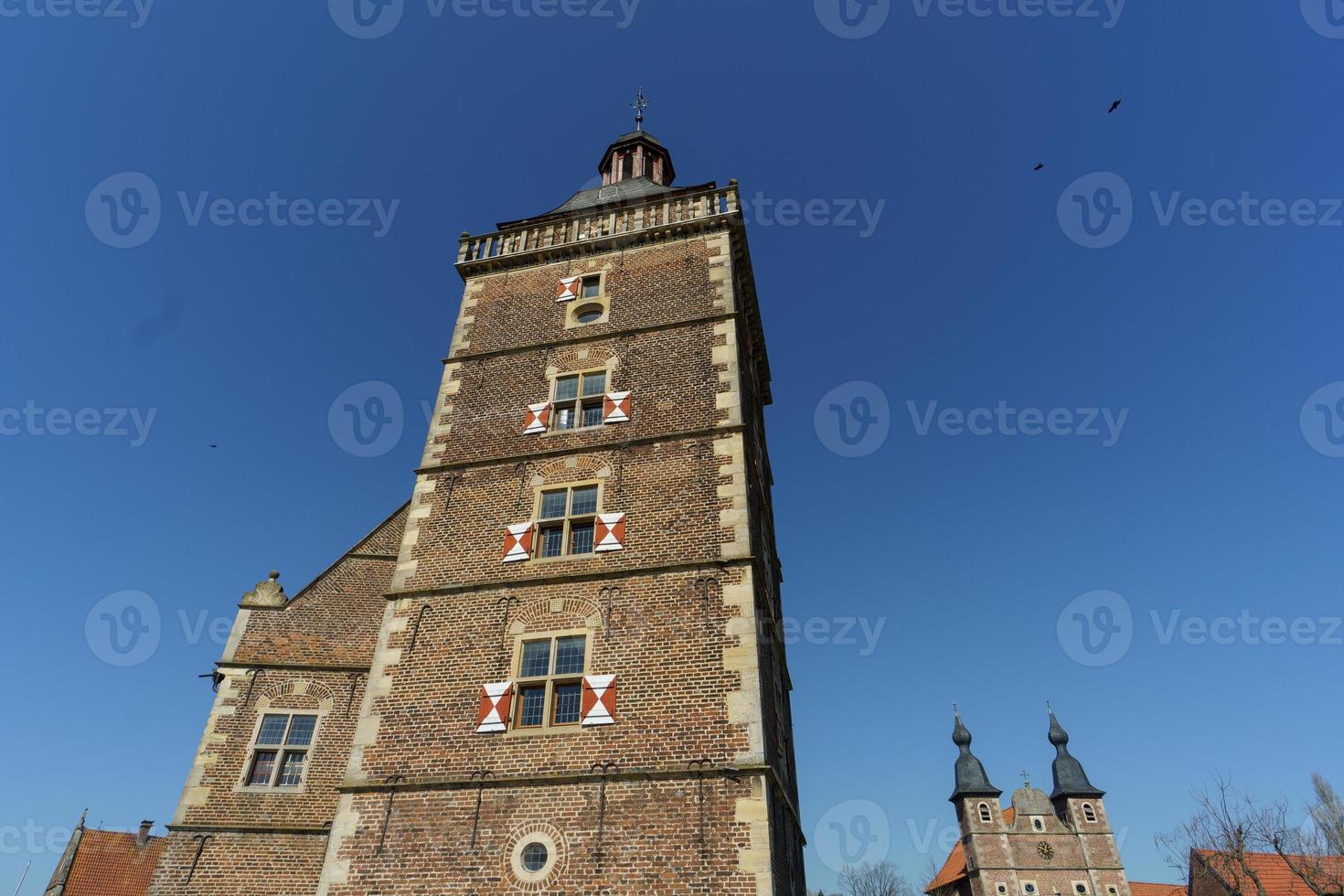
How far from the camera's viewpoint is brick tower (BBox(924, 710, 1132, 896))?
46.6 metres

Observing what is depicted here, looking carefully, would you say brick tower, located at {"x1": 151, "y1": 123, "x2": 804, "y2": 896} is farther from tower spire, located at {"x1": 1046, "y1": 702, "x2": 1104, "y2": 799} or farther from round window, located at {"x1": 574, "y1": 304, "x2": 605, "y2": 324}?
tower spire, located at {"x1": 1046, "y1": 702, "x2": 1104, "y2": 799}

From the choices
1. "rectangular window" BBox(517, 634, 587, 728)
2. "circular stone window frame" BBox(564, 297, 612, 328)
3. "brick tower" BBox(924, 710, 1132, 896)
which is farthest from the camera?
"brick tower" BBox(924, 710, 1132, 896)

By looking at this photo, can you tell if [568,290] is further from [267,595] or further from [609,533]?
[267,595]

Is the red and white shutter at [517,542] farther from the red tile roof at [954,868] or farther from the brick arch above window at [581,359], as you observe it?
the red tile roof at [954,868]

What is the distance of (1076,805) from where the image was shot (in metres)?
49.2

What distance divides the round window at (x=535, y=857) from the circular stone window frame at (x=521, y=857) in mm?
12

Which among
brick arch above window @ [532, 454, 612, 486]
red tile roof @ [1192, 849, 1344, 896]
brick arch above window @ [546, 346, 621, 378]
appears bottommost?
red tile roof @ [1192, 849, 1344, 896]

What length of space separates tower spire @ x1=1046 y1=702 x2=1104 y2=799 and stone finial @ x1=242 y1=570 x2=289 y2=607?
5279 centimetres

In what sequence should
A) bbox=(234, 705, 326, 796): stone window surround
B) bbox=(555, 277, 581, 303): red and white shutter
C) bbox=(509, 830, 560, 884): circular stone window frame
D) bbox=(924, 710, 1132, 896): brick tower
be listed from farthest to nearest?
bbox=(924, 710, 1132, 896): brick tower < bbox=(555, 277, 581, 303): red and white shutter < bbox=(234, 705, 326, 796): stone window surround < bbox=(509, 830, 560, 884): circular stone window frame

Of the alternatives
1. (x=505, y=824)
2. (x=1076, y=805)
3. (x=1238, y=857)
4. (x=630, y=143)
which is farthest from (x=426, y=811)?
(x=1076, y=805)

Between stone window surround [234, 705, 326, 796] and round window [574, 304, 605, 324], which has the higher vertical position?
round window [574, 304, 605, 324]

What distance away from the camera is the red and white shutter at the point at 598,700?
34.0 feet

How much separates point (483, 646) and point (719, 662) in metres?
3.69

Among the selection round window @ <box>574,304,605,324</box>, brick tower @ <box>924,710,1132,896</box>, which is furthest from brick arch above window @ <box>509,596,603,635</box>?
brick tower @ <box>924,710,1132,896</box>
